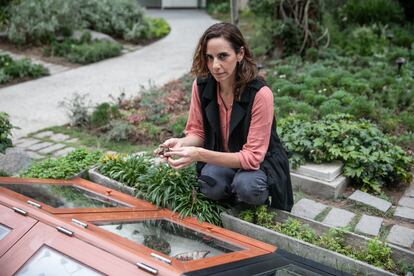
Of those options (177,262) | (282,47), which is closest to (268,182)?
(177,262)

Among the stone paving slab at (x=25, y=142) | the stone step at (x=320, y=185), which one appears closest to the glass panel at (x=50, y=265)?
the stone step at (x=320, y=185)

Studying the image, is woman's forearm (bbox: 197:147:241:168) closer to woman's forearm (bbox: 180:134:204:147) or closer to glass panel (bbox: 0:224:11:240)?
woman's forearm (bbox: 180:134:204:147)

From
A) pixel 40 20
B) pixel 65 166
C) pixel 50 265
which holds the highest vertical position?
pixel 40 20

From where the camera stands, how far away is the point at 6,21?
400 inches

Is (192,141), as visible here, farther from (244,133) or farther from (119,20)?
(119,20)

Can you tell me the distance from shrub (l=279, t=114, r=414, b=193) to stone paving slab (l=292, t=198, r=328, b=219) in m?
0.42

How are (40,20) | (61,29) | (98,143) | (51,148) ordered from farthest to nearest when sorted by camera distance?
(61,29) < (40,20) < (98,143) < (51,148)

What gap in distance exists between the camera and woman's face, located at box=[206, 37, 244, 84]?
2.79 meters

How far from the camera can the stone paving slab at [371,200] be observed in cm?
369

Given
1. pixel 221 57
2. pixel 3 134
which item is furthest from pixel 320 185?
pixel 3 134

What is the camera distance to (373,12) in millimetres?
11078

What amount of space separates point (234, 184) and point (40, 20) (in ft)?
27.2

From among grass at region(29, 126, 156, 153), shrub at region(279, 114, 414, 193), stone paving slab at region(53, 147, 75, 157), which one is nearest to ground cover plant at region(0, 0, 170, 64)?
grass at region(29, 126, 156, 153)

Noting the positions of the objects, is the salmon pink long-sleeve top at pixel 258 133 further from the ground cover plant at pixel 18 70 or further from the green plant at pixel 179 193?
the ground cover plant at pixel 18 70
